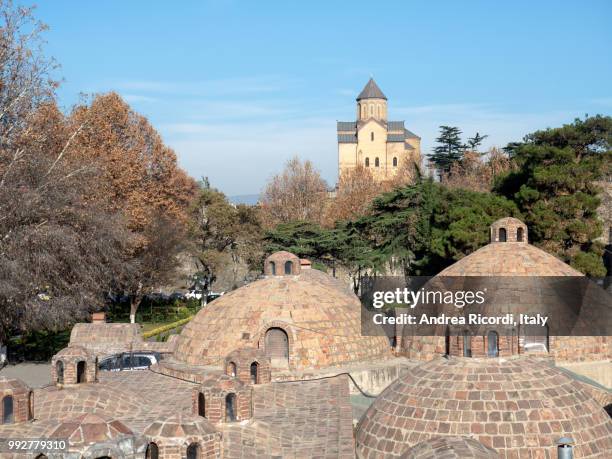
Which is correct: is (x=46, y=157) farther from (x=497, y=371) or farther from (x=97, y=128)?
(x=497, y=371)

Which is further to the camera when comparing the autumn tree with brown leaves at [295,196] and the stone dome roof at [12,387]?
the autumn tree with brown leaves at [295,196]

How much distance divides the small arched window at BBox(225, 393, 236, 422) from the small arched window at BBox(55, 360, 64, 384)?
442 cm

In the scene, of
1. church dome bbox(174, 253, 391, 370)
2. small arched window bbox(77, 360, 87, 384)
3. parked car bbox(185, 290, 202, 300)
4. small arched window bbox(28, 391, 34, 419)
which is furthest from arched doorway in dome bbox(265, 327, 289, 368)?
parked car bbox(185, 290, 202, 300)

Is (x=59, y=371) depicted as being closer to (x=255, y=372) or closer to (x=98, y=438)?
(x=255, y=372)

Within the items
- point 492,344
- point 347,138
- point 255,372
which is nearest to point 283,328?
point 255,372

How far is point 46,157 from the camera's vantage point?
104 ft

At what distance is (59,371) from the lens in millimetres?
18469

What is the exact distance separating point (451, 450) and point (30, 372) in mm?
24487

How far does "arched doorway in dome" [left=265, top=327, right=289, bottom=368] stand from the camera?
2305 cm

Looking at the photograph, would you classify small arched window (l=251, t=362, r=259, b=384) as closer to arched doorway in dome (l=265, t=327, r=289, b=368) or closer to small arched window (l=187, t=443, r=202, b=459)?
arched doorway in dome (l=265, t=327, r=289, b=368)

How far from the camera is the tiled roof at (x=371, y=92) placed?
101312 mm

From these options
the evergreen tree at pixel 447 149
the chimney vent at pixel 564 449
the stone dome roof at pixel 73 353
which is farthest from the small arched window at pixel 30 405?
the evergreen tree at pixel 447 149

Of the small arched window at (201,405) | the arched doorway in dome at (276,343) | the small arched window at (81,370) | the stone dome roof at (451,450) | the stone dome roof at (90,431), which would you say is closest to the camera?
the stone dome roof at (90,431)

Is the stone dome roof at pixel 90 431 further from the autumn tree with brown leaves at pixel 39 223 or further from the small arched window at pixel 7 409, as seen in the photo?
the autumn tree with brown leaves at pixel 39 223
